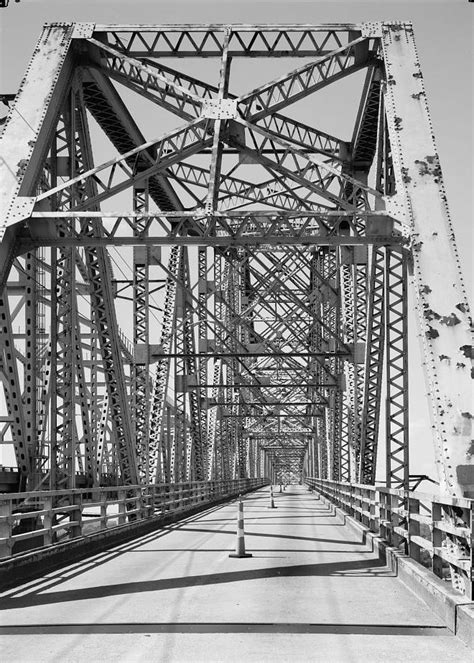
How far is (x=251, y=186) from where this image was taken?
29.2 m

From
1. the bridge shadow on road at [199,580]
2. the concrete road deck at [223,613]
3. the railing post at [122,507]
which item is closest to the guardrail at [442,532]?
the concrete road deck at [223,613]

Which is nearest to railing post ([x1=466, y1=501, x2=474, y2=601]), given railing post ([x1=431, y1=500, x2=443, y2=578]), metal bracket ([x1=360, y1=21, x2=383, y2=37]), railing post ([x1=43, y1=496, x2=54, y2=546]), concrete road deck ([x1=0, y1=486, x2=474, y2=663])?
concrete road deck ([x1=0, y1=486, x2=474, y2=663])

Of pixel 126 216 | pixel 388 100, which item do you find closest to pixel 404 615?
pixel 126 216

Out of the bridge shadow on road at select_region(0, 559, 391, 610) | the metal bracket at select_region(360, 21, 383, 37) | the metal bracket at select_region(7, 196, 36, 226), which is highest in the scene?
the metal bracket at select_region(360, 21, 383, 37)

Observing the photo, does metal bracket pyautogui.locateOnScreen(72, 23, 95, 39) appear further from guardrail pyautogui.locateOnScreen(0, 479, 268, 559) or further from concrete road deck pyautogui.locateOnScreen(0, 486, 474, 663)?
concrete road deck pyautogui.locateOnScreen(0, 486, 474, 663)

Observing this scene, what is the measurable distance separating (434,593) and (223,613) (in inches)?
80.5

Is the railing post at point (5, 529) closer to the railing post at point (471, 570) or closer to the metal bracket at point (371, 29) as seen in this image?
the railing post at point (471, 570)

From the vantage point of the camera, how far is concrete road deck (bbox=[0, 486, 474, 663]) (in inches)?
296

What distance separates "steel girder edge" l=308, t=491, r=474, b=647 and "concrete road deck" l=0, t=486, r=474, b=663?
111 mm

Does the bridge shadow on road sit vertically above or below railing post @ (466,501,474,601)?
below

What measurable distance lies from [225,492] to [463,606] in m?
44.3

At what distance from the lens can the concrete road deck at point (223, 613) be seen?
753cm

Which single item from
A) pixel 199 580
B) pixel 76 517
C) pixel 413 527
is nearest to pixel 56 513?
pixel 76 517

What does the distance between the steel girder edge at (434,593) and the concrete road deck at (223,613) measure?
0.11m
